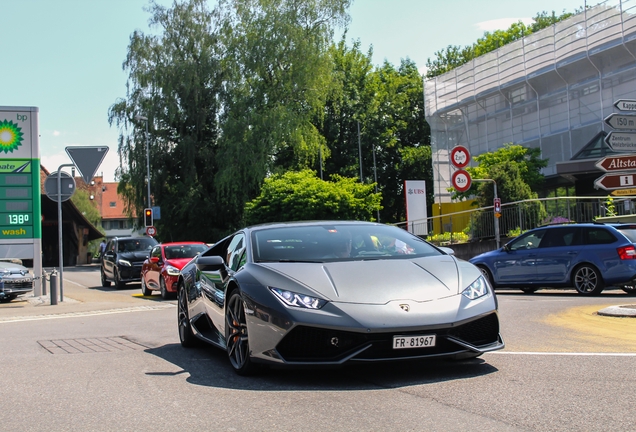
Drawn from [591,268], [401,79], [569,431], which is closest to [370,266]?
[569,431]

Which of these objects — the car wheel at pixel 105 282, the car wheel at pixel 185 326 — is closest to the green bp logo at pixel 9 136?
the car wheel at pixel 105 282

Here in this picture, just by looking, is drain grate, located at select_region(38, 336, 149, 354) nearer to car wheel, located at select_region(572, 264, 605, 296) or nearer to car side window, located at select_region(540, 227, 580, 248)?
car wheel, located at select_region(572, 264, 605, 296)

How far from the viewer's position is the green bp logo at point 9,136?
2248 centimetres

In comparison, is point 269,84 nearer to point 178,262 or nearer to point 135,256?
point 135,256

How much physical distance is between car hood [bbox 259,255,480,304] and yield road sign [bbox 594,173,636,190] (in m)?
7.34

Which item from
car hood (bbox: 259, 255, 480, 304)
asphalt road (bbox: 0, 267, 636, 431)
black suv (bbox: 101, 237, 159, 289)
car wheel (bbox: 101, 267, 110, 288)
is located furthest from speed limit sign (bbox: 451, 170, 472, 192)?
car hood (bbox: 259, 255, 480, 304)

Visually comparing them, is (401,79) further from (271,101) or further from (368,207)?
(368,207)

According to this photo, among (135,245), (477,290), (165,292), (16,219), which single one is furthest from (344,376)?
(135,245)

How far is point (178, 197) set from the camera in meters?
50.4

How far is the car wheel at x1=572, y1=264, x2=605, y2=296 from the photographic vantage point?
51.3 ft

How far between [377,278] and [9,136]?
1910cm

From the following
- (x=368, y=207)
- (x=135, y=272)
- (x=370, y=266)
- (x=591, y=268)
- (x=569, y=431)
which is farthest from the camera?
(x=368, y=207)

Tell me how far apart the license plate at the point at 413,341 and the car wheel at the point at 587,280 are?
10.9m

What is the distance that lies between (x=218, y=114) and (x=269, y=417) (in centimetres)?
4646
